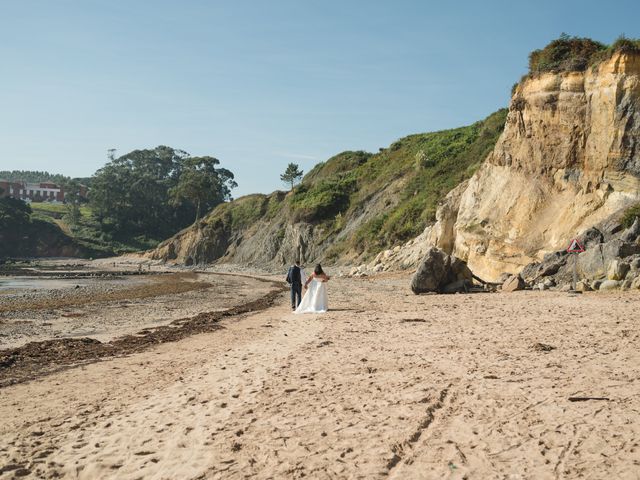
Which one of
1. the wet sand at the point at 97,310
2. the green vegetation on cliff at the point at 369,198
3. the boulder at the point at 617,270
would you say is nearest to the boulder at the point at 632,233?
the boulder at the point at 617,270

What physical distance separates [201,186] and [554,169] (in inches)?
2705

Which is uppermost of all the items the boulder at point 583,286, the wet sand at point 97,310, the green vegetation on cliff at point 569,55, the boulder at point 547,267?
the green vegetation on cliff at point 569,55

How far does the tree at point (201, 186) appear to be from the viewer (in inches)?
3312

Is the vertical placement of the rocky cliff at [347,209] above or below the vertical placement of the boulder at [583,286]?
above

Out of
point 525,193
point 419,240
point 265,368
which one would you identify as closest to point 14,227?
point 419,240

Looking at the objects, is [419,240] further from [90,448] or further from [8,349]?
[90,448]

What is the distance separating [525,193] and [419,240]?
1000 cm

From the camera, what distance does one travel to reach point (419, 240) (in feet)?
105

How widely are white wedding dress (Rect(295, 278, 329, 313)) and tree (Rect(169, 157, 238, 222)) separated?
6336 cm

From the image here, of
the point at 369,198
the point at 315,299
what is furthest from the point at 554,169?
the point at 369,198

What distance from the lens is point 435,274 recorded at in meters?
18.6

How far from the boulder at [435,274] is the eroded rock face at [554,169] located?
3694 millimetres

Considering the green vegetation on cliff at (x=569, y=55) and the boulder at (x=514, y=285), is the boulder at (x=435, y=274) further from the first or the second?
the green vegetation on cliff at (x=569, y=55)

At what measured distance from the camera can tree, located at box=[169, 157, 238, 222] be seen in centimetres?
8412
